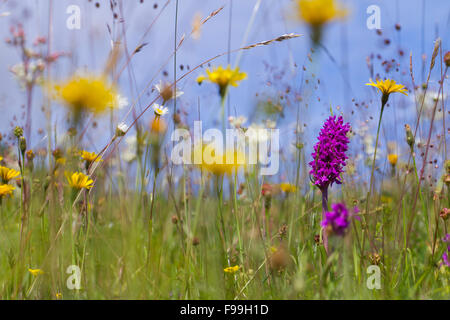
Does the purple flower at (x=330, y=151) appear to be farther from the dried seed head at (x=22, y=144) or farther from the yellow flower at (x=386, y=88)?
the dried seed head at (x=22, y=144)

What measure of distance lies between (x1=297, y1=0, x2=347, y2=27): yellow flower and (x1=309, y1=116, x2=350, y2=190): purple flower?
354 millimetres

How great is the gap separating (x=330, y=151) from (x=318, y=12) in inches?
16.1

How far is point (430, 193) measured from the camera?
76.1 inches

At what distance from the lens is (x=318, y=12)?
0.89 m

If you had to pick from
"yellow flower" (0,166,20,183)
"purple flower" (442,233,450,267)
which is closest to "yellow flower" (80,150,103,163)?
"yellow flower" (0,166,20,183)

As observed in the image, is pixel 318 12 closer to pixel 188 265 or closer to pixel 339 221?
pixel 339 221

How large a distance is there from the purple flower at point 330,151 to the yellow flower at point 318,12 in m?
0.35

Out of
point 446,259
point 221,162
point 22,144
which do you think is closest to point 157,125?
point 221,162

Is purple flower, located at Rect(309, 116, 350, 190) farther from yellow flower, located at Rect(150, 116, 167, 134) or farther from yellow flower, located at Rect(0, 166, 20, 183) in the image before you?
yellow flower, located at Rect(0, 166, 20, 183)

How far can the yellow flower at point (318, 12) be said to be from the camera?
879 millimetres

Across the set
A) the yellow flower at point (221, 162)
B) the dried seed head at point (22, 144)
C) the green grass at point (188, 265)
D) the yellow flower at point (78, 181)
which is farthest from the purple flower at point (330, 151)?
the dried seed head at point (22, 144)

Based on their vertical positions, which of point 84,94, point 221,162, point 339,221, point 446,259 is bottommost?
point 446,259
